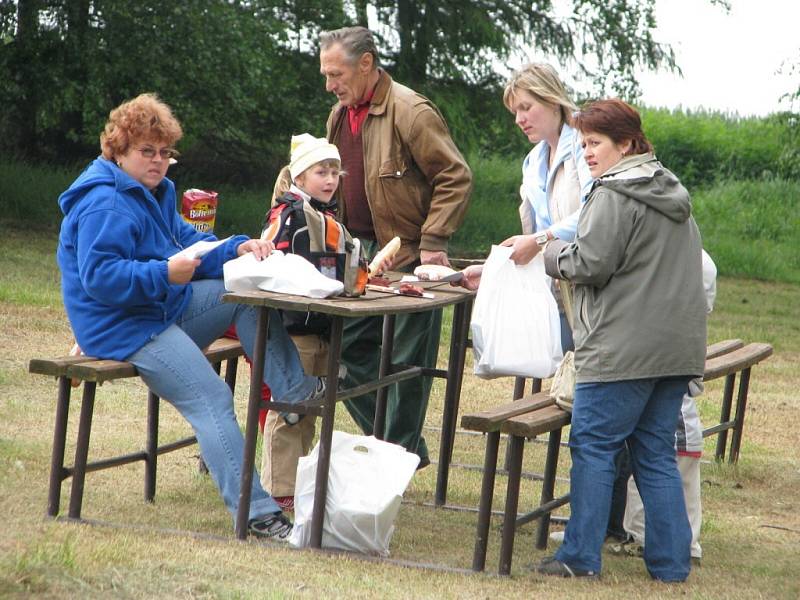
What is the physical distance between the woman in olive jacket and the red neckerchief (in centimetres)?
160

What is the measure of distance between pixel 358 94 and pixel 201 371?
166 cm

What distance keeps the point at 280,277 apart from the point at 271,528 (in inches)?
34.6

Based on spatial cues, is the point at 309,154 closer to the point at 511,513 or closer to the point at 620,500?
the point at 511,513

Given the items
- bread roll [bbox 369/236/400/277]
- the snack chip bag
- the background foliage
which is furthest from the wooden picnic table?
the background foliage

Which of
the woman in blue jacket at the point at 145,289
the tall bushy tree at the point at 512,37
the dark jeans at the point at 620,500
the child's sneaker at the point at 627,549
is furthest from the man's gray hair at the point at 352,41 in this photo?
the tall bushy tree at the point at 512,37

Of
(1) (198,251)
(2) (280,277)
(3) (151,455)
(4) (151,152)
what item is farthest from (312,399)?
(4) (151,152)

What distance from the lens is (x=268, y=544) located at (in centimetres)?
449

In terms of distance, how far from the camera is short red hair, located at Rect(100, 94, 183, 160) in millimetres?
4622

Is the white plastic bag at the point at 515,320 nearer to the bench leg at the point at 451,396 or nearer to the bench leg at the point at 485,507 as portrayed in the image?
the bench leg at the point at 451,396

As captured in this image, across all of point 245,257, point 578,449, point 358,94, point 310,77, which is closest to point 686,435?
point 578,449

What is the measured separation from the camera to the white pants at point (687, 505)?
4781mm

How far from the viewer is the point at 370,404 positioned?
6.10m

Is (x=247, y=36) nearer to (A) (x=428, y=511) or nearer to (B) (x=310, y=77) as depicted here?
(B) (x=310, y=77)

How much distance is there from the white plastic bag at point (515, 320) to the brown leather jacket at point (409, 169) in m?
0.77
